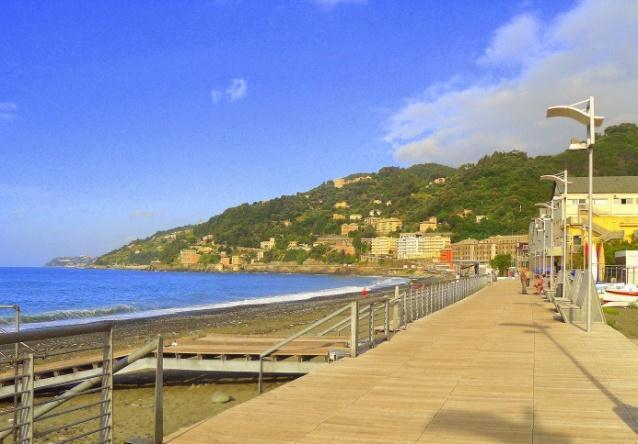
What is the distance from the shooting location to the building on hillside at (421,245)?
490ft

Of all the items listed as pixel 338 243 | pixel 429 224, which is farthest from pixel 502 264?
pixel 338 243

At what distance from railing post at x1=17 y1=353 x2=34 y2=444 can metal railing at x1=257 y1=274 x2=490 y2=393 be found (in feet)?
17.3

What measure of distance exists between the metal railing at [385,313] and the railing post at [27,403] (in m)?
A: 5.26

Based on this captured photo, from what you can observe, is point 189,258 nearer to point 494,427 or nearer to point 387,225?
point 387,225

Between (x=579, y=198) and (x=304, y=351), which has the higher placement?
(x=579, y=198)

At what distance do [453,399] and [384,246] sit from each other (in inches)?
6666

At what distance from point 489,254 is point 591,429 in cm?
11885

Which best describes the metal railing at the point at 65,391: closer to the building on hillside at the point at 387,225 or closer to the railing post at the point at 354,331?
the railing post at the point at 354,331

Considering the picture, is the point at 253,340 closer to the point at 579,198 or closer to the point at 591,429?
the point at 591,429

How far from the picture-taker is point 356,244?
181 m

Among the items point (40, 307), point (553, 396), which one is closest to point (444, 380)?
point (553, 396)

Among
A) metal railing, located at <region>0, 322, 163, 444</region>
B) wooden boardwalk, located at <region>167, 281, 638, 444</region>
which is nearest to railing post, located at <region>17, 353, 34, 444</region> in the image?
metal railing, located at <region>0, 322, 163, 444</region>

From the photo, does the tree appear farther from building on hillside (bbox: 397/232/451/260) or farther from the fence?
building on hillside (bbox: 397/232/451/260)

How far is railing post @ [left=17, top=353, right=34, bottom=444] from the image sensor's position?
377 cm
